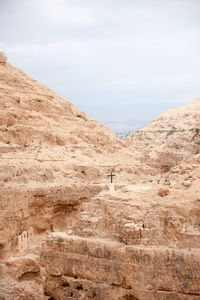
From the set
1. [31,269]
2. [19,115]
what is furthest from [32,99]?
[31,269]

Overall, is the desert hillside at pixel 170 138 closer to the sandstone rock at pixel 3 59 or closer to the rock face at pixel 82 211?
the rock face at pixel 82 211

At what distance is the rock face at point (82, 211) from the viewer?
1059 cm

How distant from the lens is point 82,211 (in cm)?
1595

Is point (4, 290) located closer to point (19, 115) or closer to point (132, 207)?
point (132, 207)

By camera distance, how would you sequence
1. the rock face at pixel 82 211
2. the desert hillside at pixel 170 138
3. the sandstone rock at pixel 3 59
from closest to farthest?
the rock face at pixel 82 211, the sandstone rock at pixel 3 59, the desert hillside at pixel 170 138

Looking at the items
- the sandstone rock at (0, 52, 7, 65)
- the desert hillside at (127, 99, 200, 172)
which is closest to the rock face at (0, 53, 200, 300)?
the sandstone rock at (0, 52, 7, 65)

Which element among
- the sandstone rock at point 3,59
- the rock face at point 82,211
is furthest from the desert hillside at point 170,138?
the sandstone rock at point 3,59

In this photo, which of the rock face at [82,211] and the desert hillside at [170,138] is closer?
the rock face at [82,211]

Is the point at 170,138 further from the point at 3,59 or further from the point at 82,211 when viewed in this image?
the point at 82,211

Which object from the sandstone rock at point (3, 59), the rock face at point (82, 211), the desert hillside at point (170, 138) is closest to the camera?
the rock face at point (82, 211)

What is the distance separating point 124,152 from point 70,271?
53.3 ft

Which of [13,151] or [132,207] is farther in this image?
[13,151]

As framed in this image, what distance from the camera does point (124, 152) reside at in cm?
2709

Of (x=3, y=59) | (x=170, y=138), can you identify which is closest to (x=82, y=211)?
(x=3, y=59)
